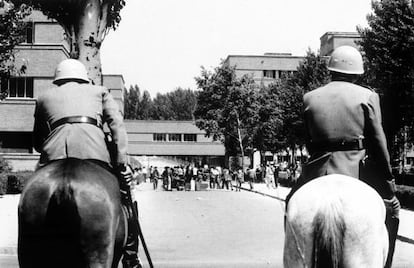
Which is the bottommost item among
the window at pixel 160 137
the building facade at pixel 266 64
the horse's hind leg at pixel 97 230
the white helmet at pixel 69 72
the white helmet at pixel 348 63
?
the window at pixel 160 137

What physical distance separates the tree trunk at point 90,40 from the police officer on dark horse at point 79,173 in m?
8.52

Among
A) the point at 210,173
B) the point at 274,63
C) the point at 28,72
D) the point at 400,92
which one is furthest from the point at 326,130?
the point at 274,63

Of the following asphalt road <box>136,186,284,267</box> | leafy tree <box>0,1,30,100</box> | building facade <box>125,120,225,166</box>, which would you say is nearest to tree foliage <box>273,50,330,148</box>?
asphalt road <box>136,186,284,267</box>

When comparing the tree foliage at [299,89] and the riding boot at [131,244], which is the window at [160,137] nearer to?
the tree foliage at [299,89]

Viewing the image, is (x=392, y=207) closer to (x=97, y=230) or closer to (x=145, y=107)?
(x=97, y=230)

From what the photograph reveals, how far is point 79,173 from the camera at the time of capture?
5098mm

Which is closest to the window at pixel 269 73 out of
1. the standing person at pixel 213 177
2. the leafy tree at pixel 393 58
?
the standing person at pixel 213 177

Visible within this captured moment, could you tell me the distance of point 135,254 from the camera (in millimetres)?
6105

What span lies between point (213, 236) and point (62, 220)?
10.4 meters

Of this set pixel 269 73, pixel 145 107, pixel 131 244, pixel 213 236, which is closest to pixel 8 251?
pixel 213 236

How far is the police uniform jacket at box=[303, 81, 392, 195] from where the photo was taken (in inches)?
210

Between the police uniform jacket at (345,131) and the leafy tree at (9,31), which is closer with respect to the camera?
the police uniform jacket at (345,131)

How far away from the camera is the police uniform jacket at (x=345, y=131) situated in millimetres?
5332

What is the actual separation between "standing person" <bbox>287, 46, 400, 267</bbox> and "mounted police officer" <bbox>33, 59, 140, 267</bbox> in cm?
160
